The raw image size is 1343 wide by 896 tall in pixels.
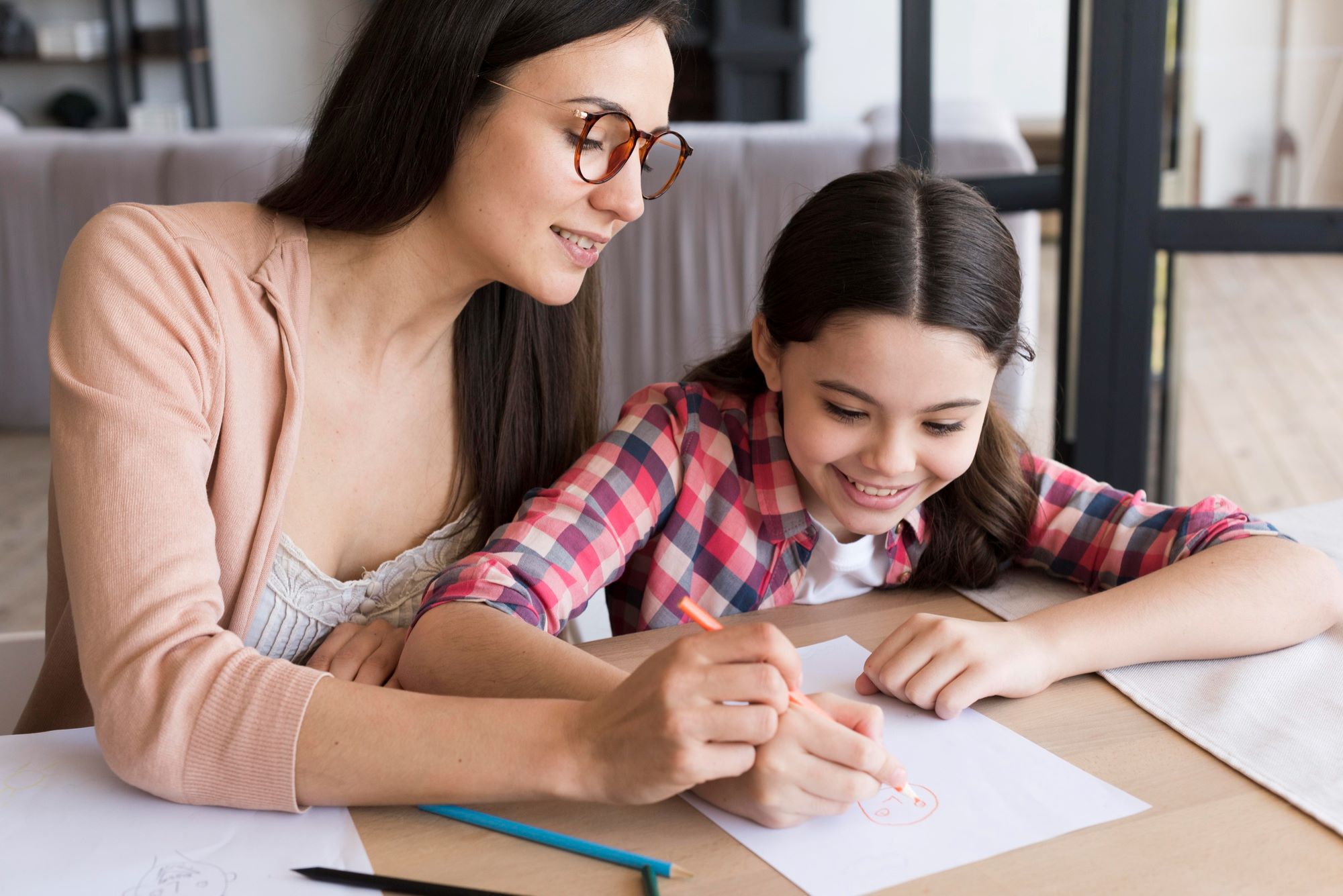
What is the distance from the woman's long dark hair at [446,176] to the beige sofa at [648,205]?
1741 mm

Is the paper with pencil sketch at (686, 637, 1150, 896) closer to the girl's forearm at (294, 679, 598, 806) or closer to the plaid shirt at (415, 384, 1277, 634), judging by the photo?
the girl's forearm at (294, 679, 598, 806)

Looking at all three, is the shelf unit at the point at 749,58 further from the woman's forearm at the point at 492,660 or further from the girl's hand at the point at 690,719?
the girl's hand at the point at 690,719

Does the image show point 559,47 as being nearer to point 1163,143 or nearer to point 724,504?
point 724,504

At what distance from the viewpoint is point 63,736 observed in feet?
2.72

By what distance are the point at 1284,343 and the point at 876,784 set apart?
8.70ft

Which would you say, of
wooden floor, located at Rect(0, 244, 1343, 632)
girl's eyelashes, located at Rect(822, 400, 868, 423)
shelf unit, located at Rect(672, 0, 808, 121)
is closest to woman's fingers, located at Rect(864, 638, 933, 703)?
girl's eyelashes, located at Rect(822, 400, 868, 423)

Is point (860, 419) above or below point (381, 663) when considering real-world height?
above

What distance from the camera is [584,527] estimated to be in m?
1.02

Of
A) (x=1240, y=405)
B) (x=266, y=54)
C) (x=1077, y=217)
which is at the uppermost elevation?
(x=266, y=54)

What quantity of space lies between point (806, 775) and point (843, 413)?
0.38 meters

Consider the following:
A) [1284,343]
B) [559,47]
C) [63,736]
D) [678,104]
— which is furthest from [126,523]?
[678,104]

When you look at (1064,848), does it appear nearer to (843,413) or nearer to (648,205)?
(843,413)

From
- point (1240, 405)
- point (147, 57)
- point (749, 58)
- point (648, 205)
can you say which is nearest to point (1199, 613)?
point (648, 205)

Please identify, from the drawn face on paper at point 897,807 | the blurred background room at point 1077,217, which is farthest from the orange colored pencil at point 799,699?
the blurred background room at point 1077,217
